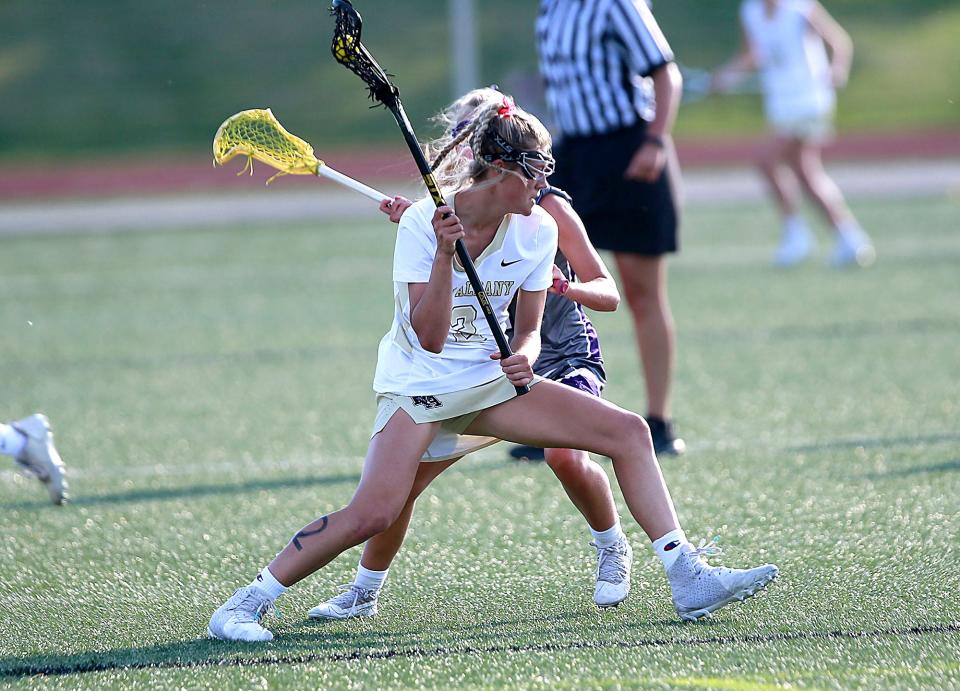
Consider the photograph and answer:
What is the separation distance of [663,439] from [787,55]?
734 cm

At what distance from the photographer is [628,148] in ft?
17.7

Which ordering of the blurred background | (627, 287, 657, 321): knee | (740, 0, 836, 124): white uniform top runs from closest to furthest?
1. (627, 287, 657, 321): knee
2. (740, 0, 836, 124): white uniform top
3. the blurred background

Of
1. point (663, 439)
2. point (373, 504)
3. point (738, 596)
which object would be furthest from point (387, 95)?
point (663, 439)

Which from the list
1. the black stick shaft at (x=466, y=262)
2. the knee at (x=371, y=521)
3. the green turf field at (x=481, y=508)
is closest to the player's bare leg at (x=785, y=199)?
the green turf field at (x=481, y=508)

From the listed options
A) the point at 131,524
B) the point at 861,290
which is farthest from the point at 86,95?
the point at 131,524

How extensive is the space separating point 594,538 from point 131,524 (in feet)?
5.47

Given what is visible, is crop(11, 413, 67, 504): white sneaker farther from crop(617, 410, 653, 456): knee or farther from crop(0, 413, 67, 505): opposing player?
crop(617, 410, 653, 456): knee

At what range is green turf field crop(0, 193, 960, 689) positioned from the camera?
316cm

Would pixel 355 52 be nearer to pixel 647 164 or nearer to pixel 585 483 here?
pixel 585 483

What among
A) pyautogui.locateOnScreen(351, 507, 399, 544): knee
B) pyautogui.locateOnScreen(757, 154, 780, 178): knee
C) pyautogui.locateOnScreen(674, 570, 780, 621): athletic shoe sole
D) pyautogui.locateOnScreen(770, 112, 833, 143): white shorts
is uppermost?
pyautogui.locateOnScreen(351, 507, 399, 544): knee

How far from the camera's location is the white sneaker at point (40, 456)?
171 inches

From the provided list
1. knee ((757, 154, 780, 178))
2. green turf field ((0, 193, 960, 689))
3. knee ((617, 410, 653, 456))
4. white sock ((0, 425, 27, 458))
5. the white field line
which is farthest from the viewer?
the white field line

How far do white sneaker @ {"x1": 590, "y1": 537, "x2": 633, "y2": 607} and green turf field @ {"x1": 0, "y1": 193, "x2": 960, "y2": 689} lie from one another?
3cm

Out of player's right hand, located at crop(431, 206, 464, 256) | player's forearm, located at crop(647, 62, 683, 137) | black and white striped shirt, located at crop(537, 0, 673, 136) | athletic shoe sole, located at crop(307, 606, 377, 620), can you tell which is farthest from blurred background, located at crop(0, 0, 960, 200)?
player's right hand, located at crop(431, 206, 464, 256)
